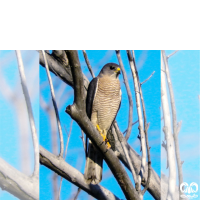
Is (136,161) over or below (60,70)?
below

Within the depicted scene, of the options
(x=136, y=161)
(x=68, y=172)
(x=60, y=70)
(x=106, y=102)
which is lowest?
(x=68, y=172)

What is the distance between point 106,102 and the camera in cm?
229

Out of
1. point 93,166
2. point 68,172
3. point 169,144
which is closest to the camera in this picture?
point 68,172

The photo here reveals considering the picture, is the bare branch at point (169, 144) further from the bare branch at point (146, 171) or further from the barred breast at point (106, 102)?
the barred breast at point (106, 102)

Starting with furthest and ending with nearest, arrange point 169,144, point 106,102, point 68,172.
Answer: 1. point 106,102
2. point 169,144
3. point 68,172

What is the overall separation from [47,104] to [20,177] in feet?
2.12

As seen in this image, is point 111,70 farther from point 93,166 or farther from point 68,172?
point 68,172

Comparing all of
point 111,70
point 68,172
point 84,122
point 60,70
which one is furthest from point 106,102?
point 84,122

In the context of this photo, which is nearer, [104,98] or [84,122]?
[84,122]

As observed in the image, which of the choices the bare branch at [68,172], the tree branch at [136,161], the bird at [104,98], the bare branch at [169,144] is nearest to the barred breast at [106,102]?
the bird at [104,98]

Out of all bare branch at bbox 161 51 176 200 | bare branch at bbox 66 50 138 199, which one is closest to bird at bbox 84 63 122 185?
bare branch at bbox 161 51 176 200

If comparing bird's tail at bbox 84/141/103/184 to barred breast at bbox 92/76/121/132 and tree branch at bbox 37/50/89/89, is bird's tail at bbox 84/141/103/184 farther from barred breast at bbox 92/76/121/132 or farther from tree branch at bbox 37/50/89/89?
tree branch at bbox 37/50/89/89

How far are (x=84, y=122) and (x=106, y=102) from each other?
2.91ft
